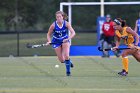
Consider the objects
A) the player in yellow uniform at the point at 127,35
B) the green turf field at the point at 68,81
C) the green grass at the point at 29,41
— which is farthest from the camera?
the green grass at the point at 29,41

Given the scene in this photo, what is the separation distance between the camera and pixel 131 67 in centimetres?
1858

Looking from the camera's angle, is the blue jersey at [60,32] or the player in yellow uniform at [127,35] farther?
the blue jersey at [60,32]

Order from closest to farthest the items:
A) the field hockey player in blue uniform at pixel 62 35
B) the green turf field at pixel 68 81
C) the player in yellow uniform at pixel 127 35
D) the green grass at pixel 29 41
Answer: the green turf field at pixel 68 81 → the player in yellow uniform at pixel 127 35 → the field hockey player in blue uniform at pixel 62 35 → the green grass at pixel 29 41

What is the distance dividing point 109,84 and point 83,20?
1537 cm

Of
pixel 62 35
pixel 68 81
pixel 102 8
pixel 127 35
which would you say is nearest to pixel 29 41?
pixel 102 8

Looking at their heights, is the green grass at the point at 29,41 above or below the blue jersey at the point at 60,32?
below

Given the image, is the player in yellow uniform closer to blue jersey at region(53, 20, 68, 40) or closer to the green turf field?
the green turf field

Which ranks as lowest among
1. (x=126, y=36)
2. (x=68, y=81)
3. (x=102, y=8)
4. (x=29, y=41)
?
(x=29, y=41)

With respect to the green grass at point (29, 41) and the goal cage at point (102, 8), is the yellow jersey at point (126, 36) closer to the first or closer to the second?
the goal cage at point (102, 8)

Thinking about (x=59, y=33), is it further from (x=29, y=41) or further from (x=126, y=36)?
(x=29, y=41)

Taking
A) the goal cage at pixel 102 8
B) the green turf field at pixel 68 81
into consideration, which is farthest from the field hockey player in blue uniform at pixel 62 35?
the goal cage at pixel 102 8

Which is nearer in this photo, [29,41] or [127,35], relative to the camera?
[127,35]

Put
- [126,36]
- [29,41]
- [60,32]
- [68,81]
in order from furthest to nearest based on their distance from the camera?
[29,41]
[60,32]
[126,36]
[68,81]

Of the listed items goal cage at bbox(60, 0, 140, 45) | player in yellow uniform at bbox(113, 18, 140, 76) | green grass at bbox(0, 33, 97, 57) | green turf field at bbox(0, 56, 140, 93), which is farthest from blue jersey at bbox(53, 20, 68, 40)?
goal cage at bbox(60, 0, 140, 45)
